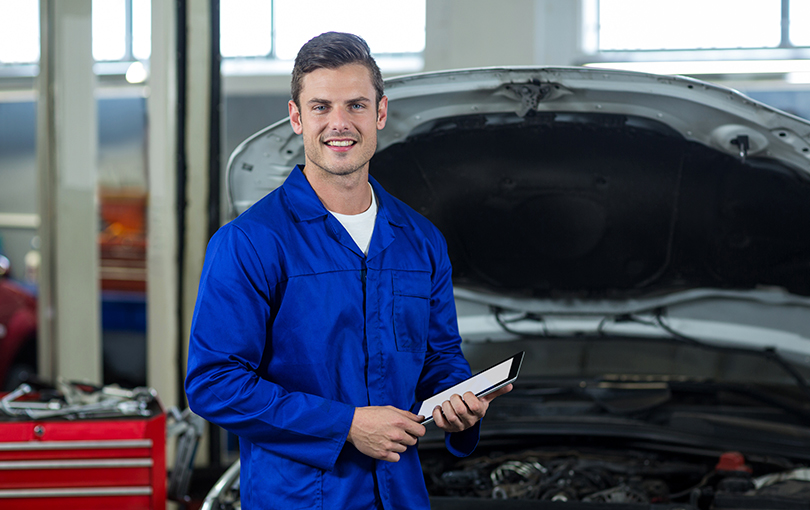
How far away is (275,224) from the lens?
3.45ft

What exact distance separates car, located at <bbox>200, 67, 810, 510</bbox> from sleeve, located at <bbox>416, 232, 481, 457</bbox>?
0.39 m

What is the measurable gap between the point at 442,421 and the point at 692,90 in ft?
3.00

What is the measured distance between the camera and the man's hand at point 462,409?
0.99 m

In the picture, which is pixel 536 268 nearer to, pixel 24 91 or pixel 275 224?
pixel 275 224

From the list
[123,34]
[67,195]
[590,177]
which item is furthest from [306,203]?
[123,34]

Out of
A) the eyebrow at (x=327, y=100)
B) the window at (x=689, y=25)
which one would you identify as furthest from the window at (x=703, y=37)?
the eyebrow at (x=327, y=100)

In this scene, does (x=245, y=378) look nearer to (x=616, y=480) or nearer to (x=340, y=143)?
(x=340, y=143)

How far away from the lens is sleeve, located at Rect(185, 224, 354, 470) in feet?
3.14

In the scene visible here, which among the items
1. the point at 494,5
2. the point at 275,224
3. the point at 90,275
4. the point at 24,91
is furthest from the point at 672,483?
the point at 24,91

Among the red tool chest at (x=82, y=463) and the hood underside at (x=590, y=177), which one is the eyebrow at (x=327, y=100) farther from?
the red tool chest at (x=82, y=463)

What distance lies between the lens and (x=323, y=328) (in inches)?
40.6

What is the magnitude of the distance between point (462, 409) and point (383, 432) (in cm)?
13

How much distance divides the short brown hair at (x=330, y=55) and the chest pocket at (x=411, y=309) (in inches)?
13.2

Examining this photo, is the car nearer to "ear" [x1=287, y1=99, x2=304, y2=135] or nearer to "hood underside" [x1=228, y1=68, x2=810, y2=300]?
"hood underside" [x1=228, y1=68, x2=810, y2=300]
